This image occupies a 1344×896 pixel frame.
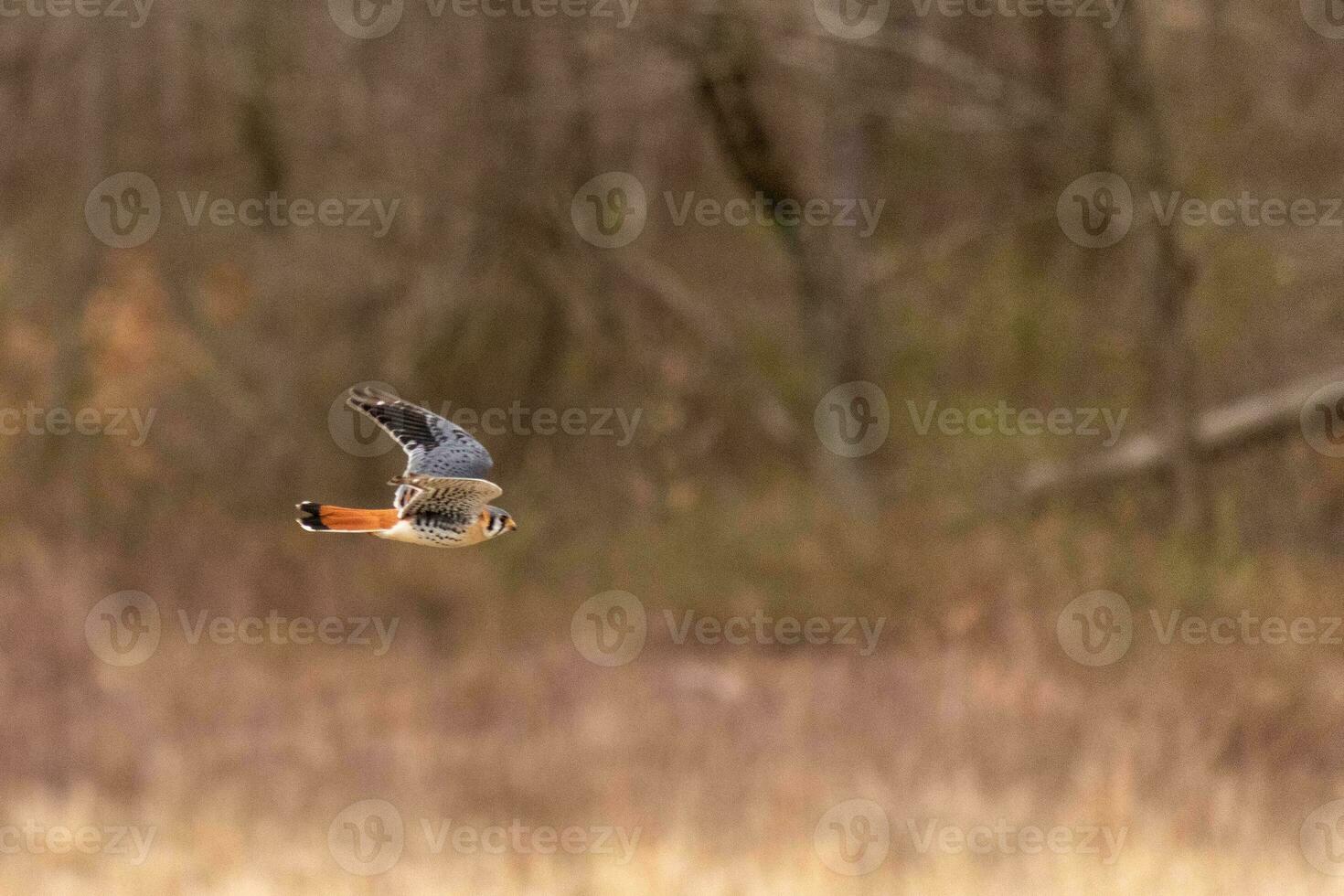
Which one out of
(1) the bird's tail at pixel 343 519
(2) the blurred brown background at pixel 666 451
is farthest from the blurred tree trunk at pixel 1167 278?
(1) the bird's tail at pixel 343 519

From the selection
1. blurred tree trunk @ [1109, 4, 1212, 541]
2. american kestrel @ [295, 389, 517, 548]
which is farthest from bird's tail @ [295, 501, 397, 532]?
blurred tree trunk @ [1109, 4, 1212, 541]

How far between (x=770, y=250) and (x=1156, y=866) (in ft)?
19.7

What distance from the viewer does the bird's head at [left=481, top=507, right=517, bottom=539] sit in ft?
5.55

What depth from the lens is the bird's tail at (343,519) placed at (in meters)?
1.63

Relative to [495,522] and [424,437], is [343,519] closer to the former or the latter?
[495,522]

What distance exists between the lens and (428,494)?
5.67 feet

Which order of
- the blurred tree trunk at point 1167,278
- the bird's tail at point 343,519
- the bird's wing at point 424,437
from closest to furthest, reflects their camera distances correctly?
the bird's tail at point 343,519 < the bird's wing at point 424,437 < the blurred tree trunk at point 1167,278

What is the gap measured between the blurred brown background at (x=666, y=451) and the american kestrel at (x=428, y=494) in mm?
4983

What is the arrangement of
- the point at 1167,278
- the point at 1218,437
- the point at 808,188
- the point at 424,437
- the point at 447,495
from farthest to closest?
the point at 808,188
the point at 1218,437
the point at 1167,278
the point at 424,437
the point at 447,495

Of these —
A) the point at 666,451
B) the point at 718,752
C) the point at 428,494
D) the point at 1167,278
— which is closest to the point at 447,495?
the point at 428,494

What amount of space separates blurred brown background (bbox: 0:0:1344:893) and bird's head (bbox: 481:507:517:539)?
5.18 m

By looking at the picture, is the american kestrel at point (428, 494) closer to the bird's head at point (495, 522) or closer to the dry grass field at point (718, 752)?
the bird's head at point (495, 522)

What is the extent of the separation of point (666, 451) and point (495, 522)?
25.2 ft

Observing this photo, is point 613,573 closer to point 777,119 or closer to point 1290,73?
point 777,119
